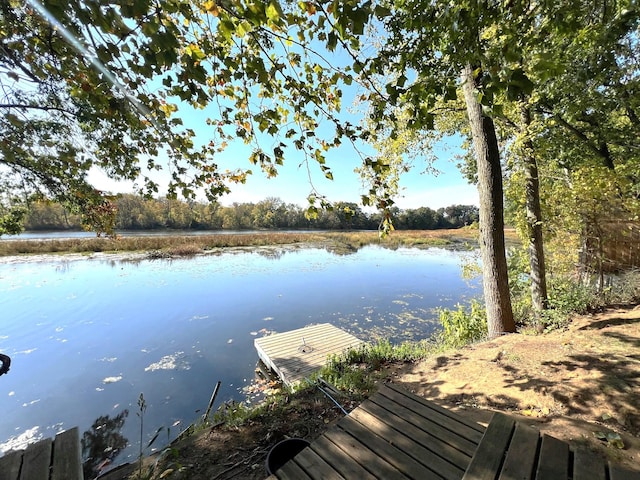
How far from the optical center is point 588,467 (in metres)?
1.19

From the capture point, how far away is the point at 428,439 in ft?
5.39

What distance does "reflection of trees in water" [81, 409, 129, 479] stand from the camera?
3575mm

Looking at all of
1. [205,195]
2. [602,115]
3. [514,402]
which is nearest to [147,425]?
[205,195]

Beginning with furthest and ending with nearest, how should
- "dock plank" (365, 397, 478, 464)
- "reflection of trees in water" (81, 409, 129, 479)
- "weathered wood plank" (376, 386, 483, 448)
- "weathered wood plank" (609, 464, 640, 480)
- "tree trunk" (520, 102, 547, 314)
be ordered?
"tree trunk" (520, 102, 547, 314) → "reflection of trees in water" (81, 409, 129, 479) → "weathered wood plank" (376, 386, 483, 448) → "dock plank" (365, 397, 478, 464) → "weathered wood plank" (609, 464, 640, 480)

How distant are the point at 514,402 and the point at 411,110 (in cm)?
302

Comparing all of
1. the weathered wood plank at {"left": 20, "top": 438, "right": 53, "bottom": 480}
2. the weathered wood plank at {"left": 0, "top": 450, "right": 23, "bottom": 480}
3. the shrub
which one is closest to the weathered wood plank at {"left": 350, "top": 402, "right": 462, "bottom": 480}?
the weathered wood plank at {"left": 20, "top": 438, "right": 53, "bottom": 480}

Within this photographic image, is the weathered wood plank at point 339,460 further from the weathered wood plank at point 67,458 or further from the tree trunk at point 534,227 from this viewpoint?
the tree trunk at point 534,227

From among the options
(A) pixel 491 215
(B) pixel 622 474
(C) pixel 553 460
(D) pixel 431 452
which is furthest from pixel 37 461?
(A) pixel 491 215

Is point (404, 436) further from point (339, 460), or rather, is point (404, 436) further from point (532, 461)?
point (532, 461)

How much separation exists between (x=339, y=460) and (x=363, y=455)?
0.14 m

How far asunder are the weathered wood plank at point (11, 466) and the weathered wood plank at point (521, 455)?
2.86 metres

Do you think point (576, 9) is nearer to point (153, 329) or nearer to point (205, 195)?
point (205, 195)

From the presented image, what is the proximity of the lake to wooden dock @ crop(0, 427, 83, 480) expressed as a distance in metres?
2.40

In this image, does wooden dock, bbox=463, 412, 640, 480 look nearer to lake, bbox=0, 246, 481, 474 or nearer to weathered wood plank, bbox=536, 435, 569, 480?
weathered wood plank, bbox=536, 435, 569, 480
